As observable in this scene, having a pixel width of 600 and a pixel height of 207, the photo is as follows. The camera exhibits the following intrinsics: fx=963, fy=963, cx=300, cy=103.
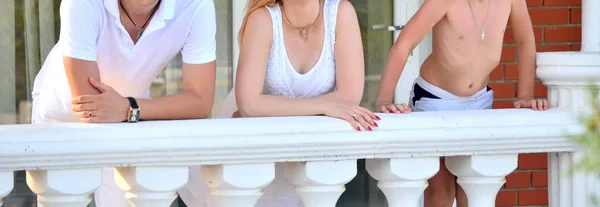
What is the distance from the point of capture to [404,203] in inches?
99.3

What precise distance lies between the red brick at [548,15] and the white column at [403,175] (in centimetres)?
295

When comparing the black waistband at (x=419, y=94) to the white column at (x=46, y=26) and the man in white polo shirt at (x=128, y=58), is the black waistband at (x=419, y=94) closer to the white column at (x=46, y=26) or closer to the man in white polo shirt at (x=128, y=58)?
the man in white polo shirt at (x=128, y=58)

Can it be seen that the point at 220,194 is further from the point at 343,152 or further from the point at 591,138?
the point at 591,138

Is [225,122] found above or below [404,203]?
above

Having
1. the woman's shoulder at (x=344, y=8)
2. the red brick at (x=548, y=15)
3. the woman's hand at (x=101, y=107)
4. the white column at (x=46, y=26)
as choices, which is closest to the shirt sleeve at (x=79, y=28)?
the woman's hand at (x=101, y=107)

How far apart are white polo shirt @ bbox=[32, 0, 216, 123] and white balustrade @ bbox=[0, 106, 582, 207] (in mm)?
580

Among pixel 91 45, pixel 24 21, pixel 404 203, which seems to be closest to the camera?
pixel 404 203

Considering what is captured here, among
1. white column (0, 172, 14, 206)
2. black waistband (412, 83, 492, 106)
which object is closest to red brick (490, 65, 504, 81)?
black waistband (412, 83, 492, 106)

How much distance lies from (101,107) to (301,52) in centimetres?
87

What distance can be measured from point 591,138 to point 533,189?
4.32 metres

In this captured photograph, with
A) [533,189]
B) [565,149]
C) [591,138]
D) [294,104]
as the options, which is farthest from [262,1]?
[533,189]

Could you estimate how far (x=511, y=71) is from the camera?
17.1 ft

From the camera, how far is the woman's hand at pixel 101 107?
2566 mm

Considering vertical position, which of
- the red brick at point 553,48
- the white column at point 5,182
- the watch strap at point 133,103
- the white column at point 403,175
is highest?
the watch strap at point 133,103
